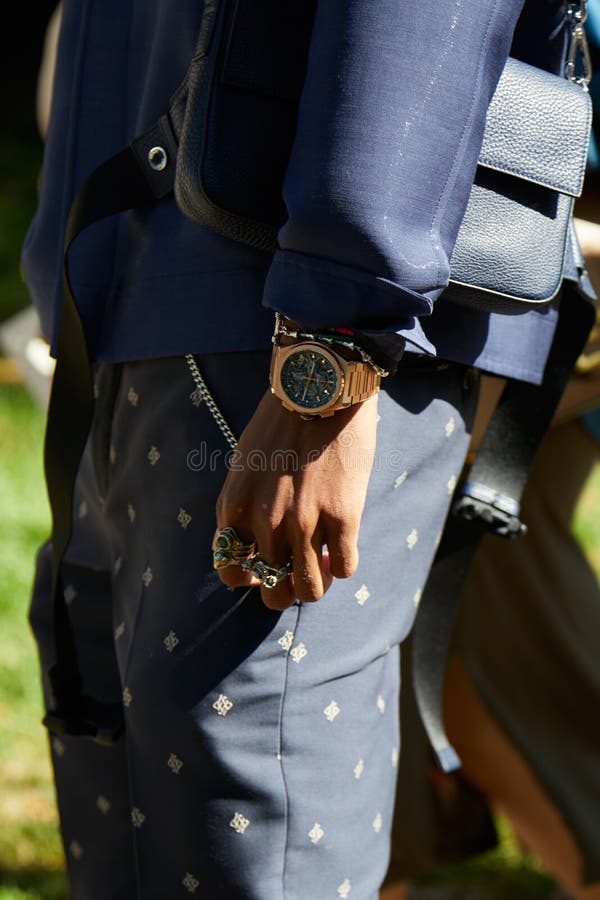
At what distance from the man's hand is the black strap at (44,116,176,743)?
0.23 m

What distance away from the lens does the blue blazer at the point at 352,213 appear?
33.9 inches

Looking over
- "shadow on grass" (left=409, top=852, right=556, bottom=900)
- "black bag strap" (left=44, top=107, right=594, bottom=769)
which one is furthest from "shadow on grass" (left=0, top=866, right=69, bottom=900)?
"black bag strap" (left=44, top=107, right=594, bottom=769)

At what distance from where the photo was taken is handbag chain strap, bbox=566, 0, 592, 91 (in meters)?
1.04

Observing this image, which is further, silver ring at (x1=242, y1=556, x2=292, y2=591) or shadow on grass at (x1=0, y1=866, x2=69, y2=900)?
shadow on grass at (x1=0, y1=866, x2=69, y2=900)

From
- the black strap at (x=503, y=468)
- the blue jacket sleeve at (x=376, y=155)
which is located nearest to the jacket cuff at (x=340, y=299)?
the blue jacket sleeve at (x=376, y=155)

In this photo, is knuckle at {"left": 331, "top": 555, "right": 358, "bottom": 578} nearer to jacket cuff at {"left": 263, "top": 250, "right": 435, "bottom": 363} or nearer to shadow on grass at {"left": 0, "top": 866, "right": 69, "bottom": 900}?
jacket cuff at {"left": 263, "top": 250, "right": 435, "bottom": 363}

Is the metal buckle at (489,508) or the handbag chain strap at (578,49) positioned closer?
the handbag chain strap at (578,49)

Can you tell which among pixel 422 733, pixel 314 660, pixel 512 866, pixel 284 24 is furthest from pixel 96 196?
pixel 512 866

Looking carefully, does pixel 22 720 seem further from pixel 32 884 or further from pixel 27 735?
pixel 32 884

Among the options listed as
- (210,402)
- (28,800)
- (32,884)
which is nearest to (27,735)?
(28,800)

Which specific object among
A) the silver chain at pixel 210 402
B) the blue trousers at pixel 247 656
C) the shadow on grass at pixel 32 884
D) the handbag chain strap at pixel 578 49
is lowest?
the shadow on grass at pixel 32 884

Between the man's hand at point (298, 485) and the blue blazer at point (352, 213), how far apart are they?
0.28ft

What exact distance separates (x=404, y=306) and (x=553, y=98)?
299 millimetres

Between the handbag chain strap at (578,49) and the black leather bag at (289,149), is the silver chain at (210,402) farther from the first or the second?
the handbag chain strap at (578,49)
